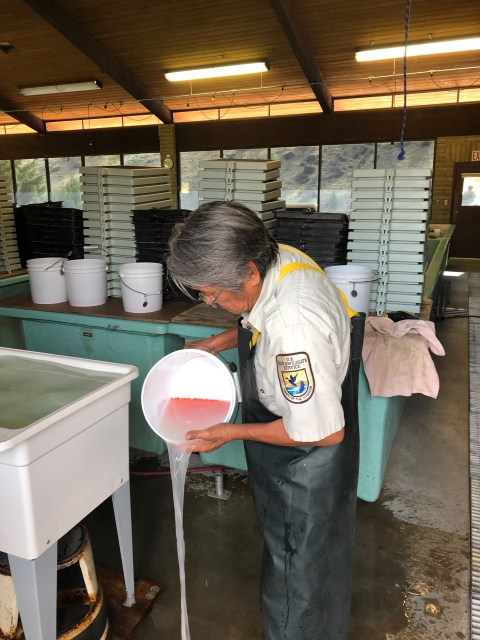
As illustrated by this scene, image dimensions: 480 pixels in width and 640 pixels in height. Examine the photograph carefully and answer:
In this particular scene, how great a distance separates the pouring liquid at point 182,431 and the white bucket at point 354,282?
38.2 inches

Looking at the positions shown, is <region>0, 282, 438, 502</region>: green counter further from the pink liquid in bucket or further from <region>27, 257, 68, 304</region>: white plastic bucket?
the pink liquid in bucket

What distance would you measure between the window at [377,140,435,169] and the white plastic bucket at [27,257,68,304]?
791 cm

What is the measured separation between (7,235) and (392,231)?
9.41 ft

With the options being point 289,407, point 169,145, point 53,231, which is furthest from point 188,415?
point 169,145

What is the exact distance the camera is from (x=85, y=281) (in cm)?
300

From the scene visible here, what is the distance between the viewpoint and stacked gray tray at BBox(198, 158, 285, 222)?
116 inches

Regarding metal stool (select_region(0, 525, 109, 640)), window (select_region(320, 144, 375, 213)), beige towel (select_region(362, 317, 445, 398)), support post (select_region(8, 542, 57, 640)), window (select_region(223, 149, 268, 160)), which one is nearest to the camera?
support post (select_region(8, 542, 57, 640))

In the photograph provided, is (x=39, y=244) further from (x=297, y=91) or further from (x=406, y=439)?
(x=297, y=91)

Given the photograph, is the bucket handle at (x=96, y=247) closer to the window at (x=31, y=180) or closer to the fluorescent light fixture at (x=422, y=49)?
the fluorescent light fixture at (x=422, y=49)

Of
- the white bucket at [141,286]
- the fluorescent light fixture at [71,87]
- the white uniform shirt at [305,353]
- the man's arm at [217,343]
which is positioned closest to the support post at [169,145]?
the fluorescent light fixture at [71,87]

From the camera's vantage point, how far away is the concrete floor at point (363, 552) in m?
1.87

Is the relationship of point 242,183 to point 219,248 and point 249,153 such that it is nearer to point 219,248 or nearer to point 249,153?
point 219,248

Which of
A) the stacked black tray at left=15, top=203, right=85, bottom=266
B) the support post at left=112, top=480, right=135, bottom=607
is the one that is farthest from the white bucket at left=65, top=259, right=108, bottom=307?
the support post at left=112, top=480, right=135, bottom=607

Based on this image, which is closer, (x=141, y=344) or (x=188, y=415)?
(x=188, y=415)
